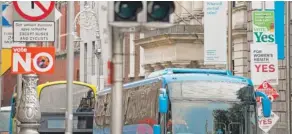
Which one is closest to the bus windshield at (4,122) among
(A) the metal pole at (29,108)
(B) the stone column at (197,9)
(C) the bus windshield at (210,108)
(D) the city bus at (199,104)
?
(B) the stone column at (197,9)

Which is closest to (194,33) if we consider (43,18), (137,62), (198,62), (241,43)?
(198,62)

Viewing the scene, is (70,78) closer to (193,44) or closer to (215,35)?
(215,35)

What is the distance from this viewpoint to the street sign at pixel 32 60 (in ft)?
56.0

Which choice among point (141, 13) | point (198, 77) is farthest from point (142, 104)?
point (141, 13)

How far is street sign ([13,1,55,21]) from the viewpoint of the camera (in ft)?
55.9

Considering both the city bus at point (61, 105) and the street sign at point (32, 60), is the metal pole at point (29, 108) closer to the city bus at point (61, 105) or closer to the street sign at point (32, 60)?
the street sign at point (32, 60)

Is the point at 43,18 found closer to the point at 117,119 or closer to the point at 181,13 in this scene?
the point at 117,119

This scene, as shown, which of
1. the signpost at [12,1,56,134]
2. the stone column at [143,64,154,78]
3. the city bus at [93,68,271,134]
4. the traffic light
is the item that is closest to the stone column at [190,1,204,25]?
the stone column at [143,64,154,78]

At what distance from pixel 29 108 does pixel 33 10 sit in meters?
1.80

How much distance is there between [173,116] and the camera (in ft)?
69.5

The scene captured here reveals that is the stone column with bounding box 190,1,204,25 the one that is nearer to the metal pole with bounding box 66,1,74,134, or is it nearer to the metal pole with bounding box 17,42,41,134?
the metal pole with bounding box 66,1,74,134

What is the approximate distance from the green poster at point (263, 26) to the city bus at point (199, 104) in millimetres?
4586

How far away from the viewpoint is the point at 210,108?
21.5 m

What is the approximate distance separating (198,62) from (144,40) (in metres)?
4.54
